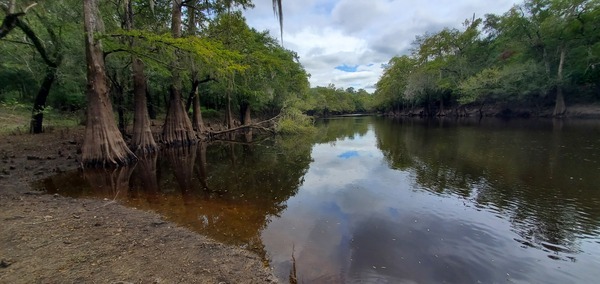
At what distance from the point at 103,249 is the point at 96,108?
9395mm

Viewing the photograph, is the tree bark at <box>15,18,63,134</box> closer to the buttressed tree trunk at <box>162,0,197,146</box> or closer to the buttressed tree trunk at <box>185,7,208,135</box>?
the buttressed tree trunk at <box>162,0,197,146</box>

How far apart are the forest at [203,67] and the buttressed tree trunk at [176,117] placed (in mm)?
72

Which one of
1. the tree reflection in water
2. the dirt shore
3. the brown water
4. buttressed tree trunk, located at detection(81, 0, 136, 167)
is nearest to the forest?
buttressed tree trunk, located at detection(81, 0, 136, 167)

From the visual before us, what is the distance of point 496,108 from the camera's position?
45531mm

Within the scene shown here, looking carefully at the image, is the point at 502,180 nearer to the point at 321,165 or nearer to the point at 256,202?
the point at 321,165

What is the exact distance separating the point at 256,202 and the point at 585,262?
675 centimetres

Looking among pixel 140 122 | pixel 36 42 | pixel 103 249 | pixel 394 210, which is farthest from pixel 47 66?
pixel 394 210

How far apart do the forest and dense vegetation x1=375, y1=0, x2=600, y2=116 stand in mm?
158

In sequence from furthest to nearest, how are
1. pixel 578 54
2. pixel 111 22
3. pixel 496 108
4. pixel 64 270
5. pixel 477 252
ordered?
pixel 496 108
pixel 578 54
pixel 111 22
pixel 477 252
pixel 64 270

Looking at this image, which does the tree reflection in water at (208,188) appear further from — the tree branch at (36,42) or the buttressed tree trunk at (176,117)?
the tree branch at (36,42)

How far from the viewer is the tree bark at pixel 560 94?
108ft

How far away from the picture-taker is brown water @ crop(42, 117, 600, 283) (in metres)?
4.69

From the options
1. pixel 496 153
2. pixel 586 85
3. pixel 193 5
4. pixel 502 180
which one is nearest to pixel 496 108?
pixel 586 85

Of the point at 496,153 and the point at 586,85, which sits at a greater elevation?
the point at 586,85
